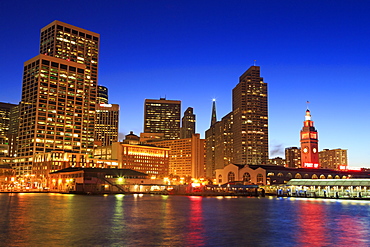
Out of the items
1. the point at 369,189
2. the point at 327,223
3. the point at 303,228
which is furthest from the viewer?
the point at 369,189

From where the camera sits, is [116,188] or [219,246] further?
[116,188]

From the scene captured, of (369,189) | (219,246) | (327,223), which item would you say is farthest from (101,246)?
(369,189)

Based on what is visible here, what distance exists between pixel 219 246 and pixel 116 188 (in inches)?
6682

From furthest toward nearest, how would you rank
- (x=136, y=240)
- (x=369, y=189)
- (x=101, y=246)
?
(x=369, y=189) < (x=136, y=240) < (x=101, y=246)

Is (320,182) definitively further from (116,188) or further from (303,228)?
(303,228)

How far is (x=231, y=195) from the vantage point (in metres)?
182

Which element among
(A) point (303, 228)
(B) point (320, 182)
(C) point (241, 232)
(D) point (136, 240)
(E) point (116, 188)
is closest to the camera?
(D) point (136, 240)

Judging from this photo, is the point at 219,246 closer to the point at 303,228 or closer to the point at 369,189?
the point at 303,228

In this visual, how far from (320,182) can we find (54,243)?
480 feet

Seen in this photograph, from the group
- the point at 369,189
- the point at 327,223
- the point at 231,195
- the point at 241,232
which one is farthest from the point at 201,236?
the point at 231,195

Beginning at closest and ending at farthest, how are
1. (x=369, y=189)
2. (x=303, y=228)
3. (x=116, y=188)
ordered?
(x=303, y=228) → (x=369, y=189) → (x=116, y=188)

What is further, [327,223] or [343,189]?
[343,189]

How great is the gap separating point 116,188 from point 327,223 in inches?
6116

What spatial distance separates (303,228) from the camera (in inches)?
1908
